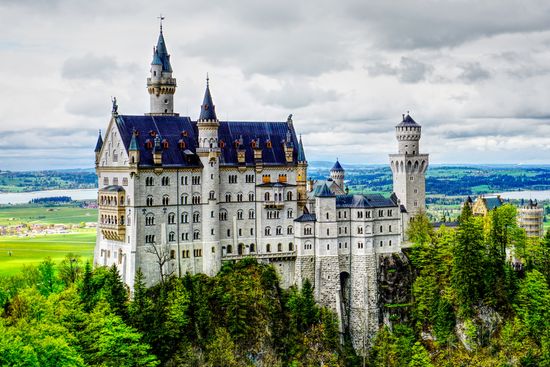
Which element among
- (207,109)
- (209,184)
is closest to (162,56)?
(207,109)

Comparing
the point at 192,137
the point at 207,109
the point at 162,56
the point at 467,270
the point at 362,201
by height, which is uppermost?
the point at 162,56

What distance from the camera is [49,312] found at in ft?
297

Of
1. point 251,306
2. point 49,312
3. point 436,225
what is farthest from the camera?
point 436,225

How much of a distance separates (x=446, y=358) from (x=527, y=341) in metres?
Answer: 11.5

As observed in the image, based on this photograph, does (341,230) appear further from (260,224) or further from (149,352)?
(149,352)

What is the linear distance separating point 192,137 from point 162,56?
15.3 meters

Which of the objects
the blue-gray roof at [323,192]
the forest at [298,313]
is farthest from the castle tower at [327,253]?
the forest at [298,313]

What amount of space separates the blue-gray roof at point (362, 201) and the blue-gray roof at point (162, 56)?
3219 cm

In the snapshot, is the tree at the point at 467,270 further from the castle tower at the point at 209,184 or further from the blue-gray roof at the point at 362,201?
the castle tower at the point at 209,184

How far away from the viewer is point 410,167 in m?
133

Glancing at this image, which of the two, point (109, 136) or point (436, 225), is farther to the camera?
point (436, 225)

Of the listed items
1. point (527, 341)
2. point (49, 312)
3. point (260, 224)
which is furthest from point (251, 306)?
point (527, 341)

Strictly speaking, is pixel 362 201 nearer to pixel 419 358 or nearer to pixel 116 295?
pixel 419 358

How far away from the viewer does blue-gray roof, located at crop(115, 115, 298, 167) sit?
107 metres
